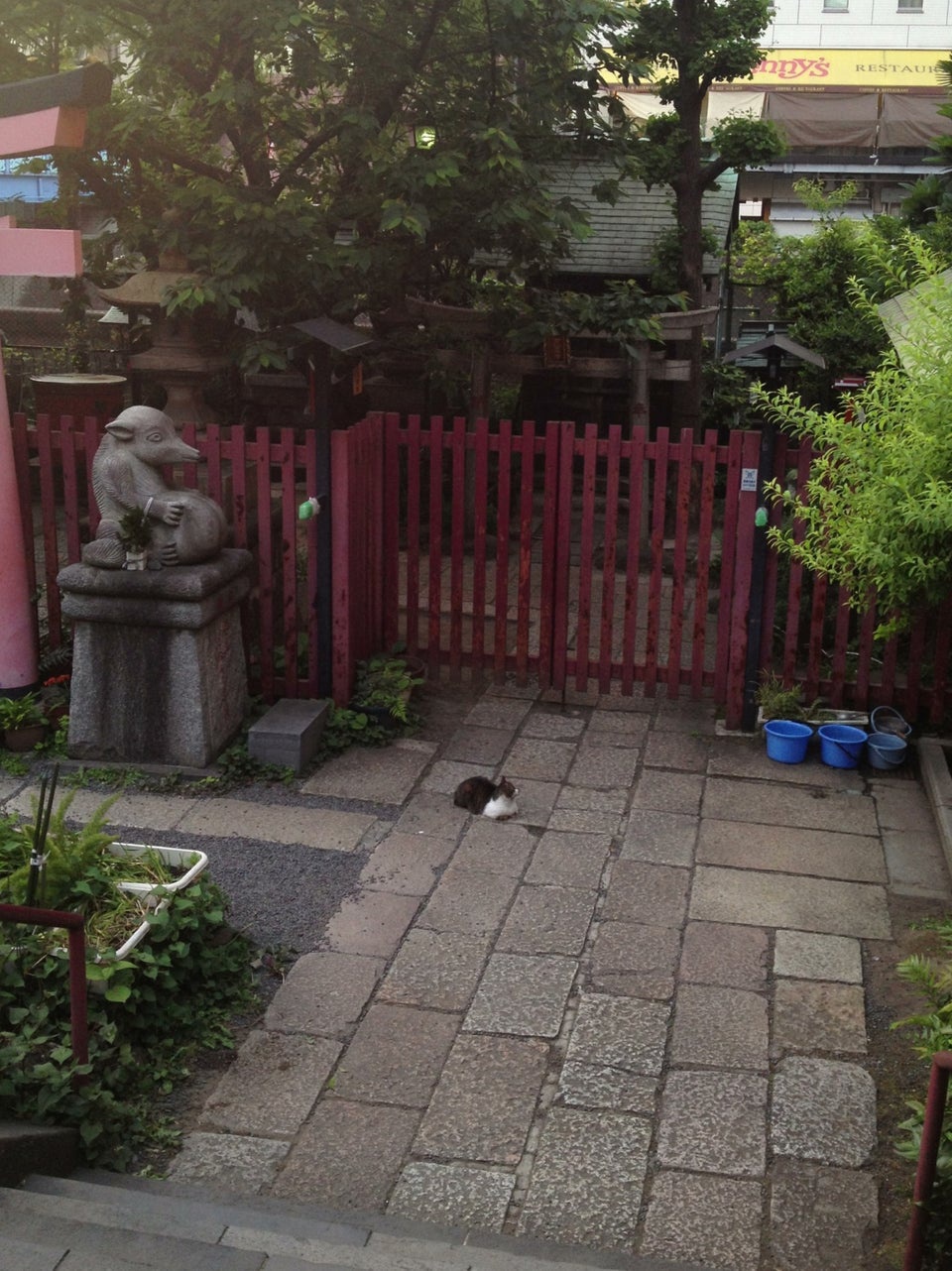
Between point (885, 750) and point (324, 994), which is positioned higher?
point (885, 750)

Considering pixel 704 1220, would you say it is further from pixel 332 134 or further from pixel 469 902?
pixel 332 134

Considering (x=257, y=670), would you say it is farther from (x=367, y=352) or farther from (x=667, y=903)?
(x=367, y=352)

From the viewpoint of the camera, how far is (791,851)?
6.63 metres

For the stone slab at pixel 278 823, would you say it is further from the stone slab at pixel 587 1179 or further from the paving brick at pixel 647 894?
the stone slab at pixel 587 1179

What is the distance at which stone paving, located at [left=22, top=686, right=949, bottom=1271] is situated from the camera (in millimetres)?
4156

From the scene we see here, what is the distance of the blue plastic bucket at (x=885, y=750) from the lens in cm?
755

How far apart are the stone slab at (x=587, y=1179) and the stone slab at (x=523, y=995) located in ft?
1.85

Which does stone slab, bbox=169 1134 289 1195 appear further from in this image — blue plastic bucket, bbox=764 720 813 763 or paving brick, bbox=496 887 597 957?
blue plastic bucket, bbox=764 720 813 763

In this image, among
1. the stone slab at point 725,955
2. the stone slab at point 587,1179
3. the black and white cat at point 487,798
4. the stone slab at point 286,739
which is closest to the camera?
the stone slab at point 587,1179

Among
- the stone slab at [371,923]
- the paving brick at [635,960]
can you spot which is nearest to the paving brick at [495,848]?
the stone slab at [371,923]

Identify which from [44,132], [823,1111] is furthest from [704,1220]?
[44,132]

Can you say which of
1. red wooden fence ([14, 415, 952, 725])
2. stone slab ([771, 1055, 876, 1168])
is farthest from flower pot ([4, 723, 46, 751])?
stone slab ([771, 1055, 876, 1168])

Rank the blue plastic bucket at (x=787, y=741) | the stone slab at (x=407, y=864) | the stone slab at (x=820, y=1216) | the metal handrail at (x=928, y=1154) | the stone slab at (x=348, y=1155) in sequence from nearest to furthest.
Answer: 1. the metal handrail at (x=928, y=1154)
2. the stone slab at (x=820, y=1216)
3. the stone slab at (x=348, y=1155)
4. the stone slab at (x=407, y=864)
5. the blue plastic bucket at (x=787, y=741)

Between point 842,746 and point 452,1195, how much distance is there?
423 centimetres
